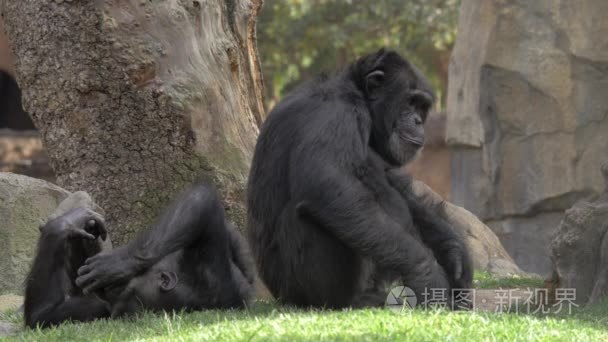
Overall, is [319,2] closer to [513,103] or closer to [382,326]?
[513,103]

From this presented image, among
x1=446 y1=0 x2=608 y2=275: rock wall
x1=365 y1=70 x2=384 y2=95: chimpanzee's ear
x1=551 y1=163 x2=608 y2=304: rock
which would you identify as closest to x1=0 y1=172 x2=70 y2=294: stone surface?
x1=365 y1=70 x2=384 y2=95: chimpanzee's ear

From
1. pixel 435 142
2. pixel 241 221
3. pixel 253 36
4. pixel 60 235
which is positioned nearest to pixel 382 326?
pixel 60 235

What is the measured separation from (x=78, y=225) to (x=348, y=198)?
1.56m

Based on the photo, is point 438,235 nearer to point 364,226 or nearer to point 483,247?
point 364,226

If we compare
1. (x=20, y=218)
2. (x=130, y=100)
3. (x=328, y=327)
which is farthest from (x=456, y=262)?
(x=20, y=218)

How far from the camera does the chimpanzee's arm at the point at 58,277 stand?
5137mm

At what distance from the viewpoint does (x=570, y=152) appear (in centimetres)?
1245

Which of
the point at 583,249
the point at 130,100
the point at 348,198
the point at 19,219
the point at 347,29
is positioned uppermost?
the point at 130,100

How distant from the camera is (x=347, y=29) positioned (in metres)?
21.7

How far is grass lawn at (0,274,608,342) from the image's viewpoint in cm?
425

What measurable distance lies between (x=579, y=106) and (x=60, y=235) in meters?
8.92

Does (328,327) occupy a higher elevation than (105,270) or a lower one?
lower

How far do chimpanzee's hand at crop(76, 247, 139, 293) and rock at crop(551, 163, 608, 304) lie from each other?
3.24m

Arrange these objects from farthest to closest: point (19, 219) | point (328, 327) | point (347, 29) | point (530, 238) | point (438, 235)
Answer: point (347, 29)
point (530, 238)
point (19, 219)
point (438, 235)
point (328, 327)
